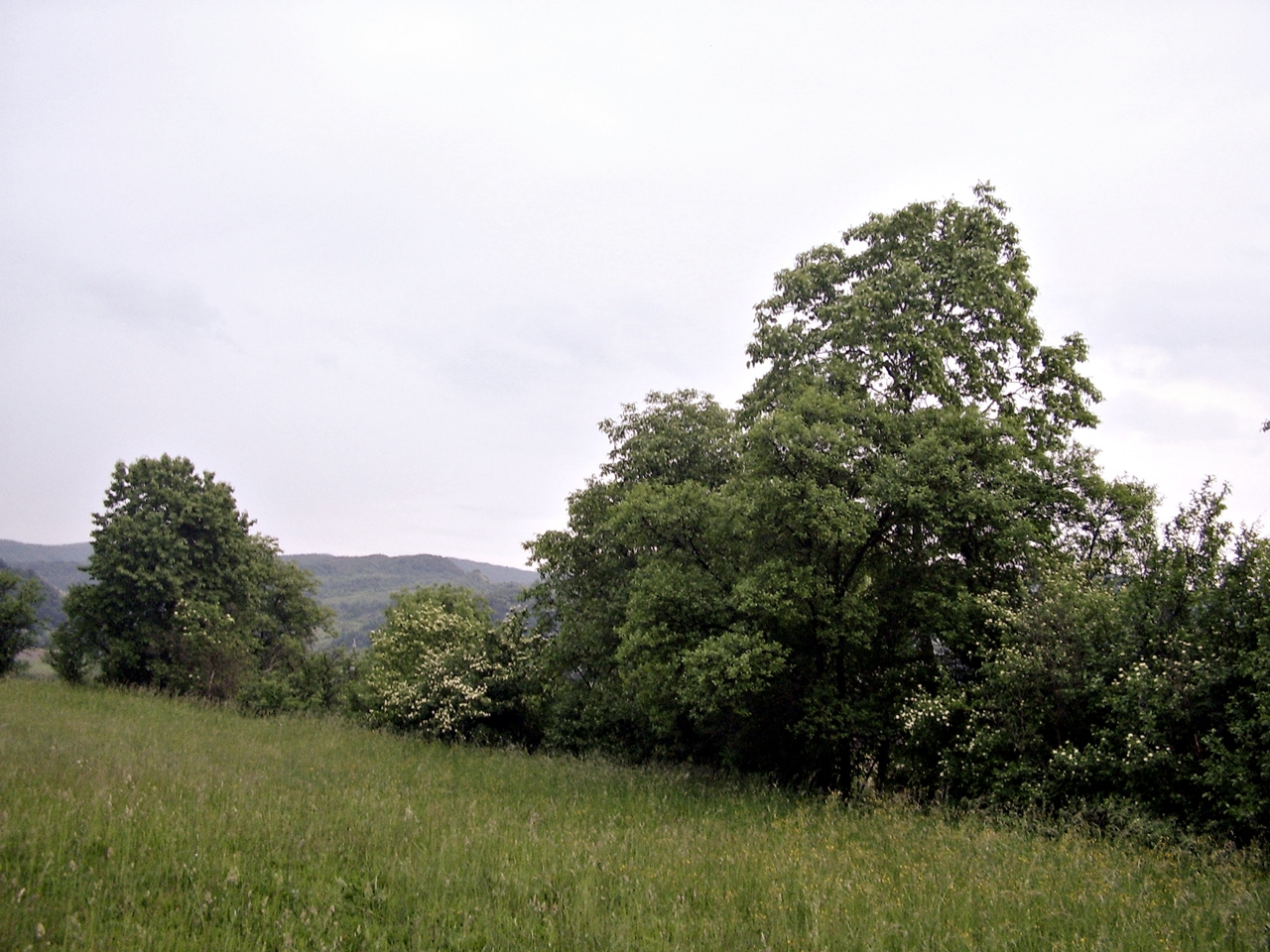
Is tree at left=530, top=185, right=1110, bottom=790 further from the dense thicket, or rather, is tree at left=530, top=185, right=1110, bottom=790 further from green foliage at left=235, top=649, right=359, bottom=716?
green foliage at left=235, top=649, right=359, bottom=716

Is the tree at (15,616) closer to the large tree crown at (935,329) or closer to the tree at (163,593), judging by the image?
the tree at (163,593)

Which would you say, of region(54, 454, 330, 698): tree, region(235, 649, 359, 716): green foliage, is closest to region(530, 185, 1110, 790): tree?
Result: region(235, 649, 359, 716): green foliage

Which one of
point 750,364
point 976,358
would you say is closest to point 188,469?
point 750,364

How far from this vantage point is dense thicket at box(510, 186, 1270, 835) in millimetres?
9805

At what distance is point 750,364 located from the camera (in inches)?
754

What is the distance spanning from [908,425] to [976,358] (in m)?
3.93

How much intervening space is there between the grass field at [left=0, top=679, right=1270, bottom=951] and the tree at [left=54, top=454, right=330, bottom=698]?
22197 millimetres

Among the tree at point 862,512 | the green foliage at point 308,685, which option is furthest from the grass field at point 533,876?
the green foliage at point 308,685

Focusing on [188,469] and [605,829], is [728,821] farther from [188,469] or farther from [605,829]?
[188,469]

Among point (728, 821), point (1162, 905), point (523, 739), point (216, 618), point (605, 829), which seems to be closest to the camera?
point (1162, 905)

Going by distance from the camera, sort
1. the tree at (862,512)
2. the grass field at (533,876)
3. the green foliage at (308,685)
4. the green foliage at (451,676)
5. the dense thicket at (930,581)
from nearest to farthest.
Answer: the grass field at (533,876)
the dense thicket at (930,581)
the tree at (862,512)
the green foliage at (451,676)
the green foliage at (308,685)

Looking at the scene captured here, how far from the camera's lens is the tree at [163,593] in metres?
30.4

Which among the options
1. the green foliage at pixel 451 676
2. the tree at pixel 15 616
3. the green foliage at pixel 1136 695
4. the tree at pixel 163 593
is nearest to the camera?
the green foliage at pixel 1136 695

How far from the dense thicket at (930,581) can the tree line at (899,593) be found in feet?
0.19
